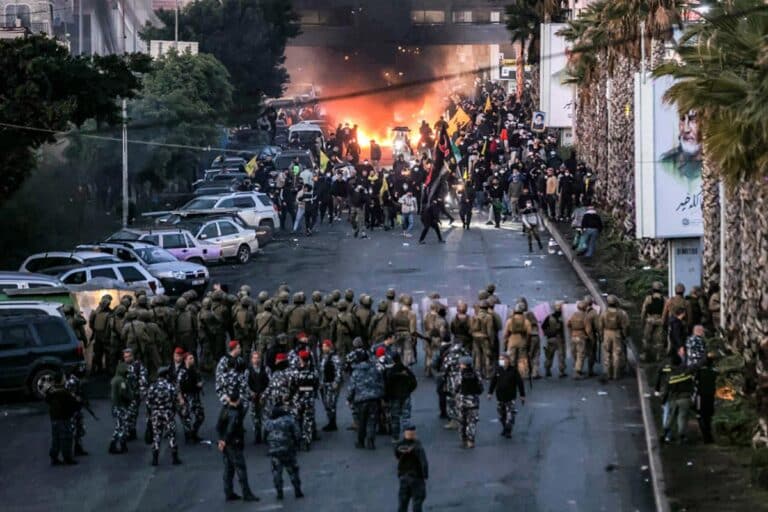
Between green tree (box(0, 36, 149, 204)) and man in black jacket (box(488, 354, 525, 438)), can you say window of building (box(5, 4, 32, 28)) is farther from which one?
man in black jacket (box(488, 354, 525, 438))

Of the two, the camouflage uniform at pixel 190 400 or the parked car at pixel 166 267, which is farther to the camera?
the parked car at pixel 166 267

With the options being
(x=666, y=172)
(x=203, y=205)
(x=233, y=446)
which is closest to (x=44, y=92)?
(x=203, y=205)

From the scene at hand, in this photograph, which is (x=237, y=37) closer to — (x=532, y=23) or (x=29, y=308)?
(x=532, y=23)

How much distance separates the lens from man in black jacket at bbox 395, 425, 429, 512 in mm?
18422

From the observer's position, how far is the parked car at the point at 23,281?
107ft

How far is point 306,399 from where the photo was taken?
2339 cm

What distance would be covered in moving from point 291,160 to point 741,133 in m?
46.1

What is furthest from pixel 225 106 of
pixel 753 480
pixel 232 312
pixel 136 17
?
pixel 753 480

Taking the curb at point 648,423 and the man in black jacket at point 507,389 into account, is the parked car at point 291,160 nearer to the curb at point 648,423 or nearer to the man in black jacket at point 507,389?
the curb at point 648,423

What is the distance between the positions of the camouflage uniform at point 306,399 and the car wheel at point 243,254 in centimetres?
2230

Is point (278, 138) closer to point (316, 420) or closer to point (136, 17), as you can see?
point (136, 17)

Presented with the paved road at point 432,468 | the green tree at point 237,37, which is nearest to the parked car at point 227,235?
the paved road at point 432,468

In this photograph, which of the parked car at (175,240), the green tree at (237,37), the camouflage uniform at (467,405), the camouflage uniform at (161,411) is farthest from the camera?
the green tree at (237,37)

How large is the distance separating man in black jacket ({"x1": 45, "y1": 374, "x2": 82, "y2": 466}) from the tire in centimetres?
2272
